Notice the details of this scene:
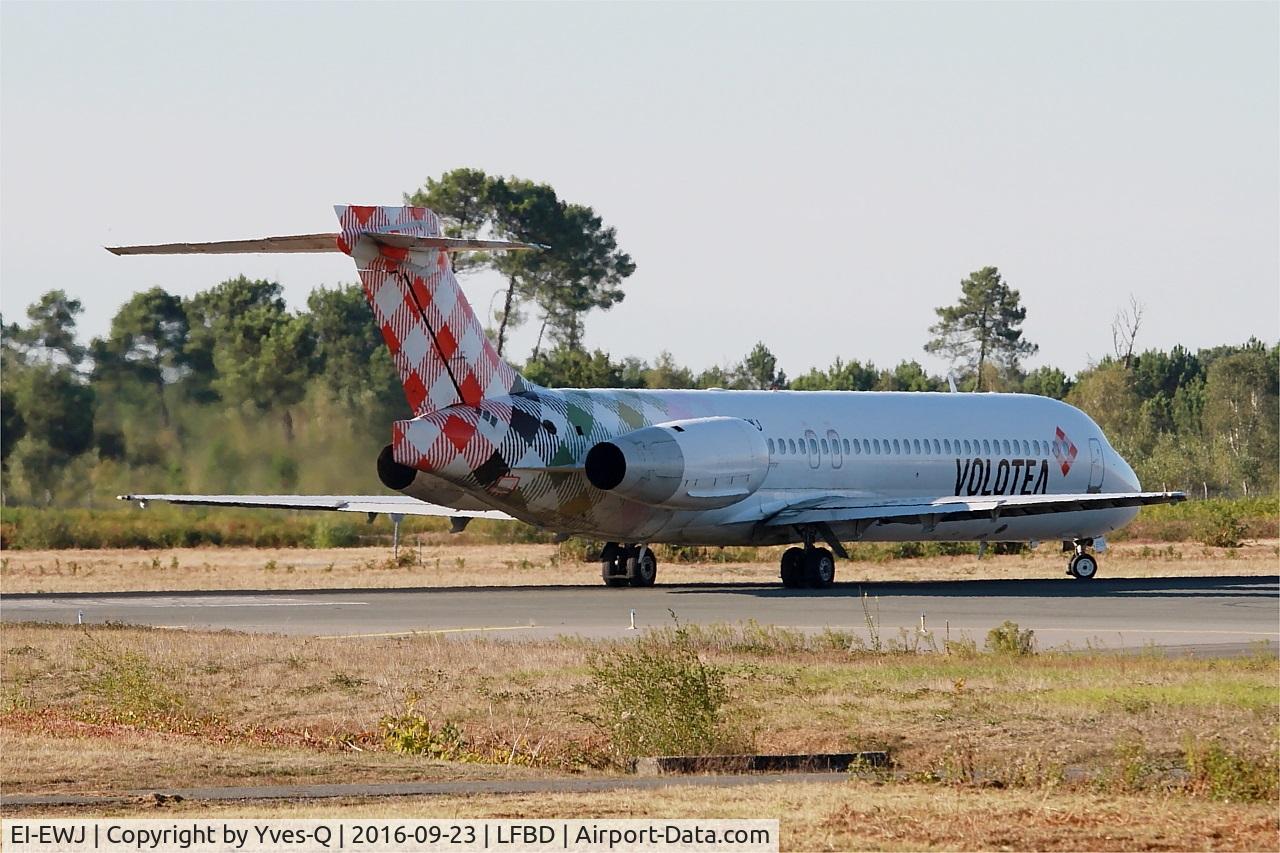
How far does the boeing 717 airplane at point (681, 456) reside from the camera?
32.8 meters

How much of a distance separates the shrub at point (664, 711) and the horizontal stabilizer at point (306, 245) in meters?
12.7

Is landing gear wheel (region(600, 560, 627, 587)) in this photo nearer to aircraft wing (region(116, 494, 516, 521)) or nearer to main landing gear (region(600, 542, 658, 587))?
main landing gear (region(600, 542, 658, 587))

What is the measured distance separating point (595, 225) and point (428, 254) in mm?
54657

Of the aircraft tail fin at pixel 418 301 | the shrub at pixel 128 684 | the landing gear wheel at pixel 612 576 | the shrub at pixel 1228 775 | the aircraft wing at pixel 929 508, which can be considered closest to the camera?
the shrub at pixel 1228 775

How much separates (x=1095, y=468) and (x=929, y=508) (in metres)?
8.61

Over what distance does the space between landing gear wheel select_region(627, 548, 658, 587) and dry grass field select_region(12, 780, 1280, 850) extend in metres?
25.8

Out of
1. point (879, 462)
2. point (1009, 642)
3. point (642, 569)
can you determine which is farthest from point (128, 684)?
point (879, 462)

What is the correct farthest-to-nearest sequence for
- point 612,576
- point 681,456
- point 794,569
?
point 612,576, point 794,569, point 681,456

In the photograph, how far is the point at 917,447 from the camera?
4153cm

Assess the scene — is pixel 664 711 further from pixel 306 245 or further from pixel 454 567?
pixel 454 567

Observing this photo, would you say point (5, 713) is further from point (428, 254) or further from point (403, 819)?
point (428, 254)

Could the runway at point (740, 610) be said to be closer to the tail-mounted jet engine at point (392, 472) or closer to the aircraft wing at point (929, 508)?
the aircraft wing at point (929, 508)

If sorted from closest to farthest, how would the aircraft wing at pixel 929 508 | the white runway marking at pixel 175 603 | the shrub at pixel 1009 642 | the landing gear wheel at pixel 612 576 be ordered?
the shrub at pixel 1009 642
the white runway marking at pixel 175 603
the aircraft wing at pixel 929 508
the landing gear wheel at pixel 612 576

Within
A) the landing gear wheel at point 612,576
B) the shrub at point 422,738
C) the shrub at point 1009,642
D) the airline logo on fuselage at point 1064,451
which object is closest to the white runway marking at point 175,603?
the landing gear wheel at point 612,576
